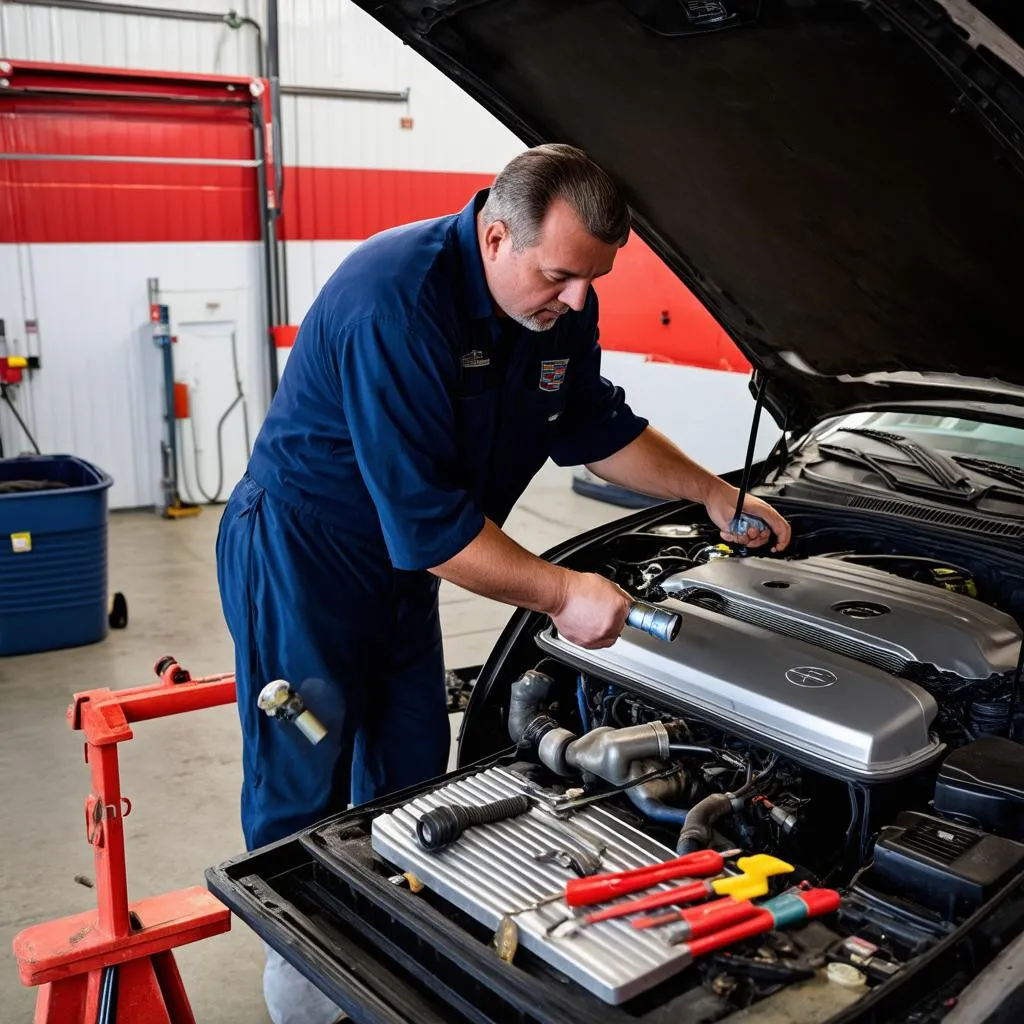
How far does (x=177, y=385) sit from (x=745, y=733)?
556 cm

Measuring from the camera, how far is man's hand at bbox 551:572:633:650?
1.76m

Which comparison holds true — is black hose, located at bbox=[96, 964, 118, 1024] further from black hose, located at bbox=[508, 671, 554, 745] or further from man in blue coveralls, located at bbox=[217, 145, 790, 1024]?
Result: black hose, located at bbox=[508, 671, 554, 745]

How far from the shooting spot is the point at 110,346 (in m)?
6.59

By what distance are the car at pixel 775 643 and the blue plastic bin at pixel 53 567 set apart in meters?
2.29

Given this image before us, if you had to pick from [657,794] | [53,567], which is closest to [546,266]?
[657,794]

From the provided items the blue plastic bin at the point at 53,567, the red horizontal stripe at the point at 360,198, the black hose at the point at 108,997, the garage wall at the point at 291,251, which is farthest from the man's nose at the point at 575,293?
the red horizontal stripe at the point at 360,198

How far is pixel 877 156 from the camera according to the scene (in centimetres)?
182

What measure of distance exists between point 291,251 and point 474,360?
18.4ft

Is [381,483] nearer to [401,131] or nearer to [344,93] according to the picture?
[344,93]

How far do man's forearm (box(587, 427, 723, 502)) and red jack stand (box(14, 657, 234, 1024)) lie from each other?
0.93 metres

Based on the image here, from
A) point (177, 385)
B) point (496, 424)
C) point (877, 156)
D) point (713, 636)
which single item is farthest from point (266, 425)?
point (177, 385)

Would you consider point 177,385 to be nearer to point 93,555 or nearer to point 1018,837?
point 93,555

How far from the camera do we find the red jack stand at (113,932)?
6.79 feet

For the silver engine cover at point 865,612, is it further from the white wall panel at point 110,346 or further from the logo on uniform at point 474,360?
the white wall panel at point 110,346
